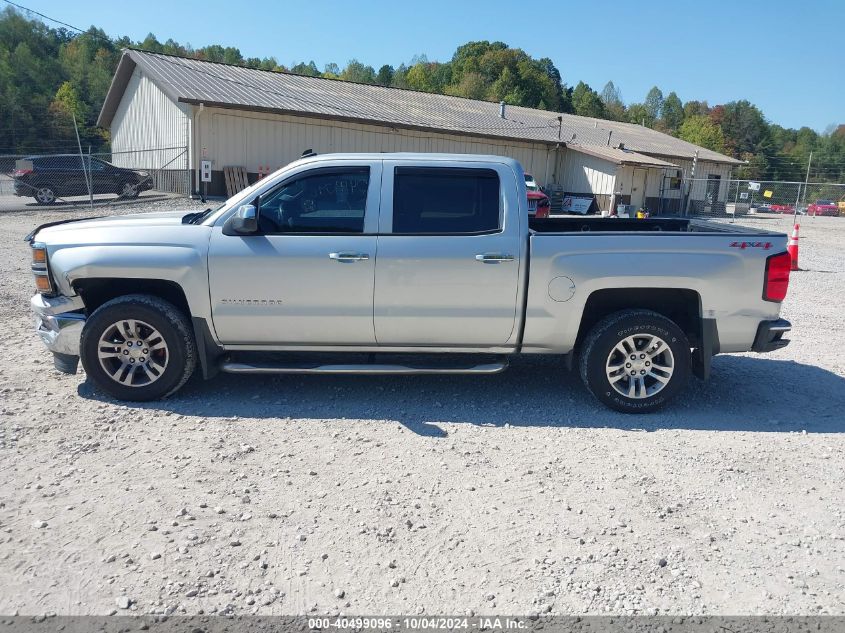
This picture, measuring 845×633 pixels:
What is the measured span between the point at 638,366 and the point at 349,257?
7.97 ft

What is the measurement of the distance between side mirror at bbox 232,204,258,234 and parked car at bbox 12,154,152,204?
729 inches

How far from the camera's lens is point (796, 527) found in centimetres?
365

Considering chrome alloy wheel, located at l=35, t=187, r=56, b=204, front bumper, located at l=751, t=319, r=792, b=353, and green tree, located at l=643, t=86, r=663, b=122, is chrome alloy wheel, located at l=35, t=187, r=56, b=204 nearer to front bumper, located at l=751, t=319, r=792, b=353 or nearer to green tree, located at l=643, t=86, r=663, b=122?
front bumper, located at l=751, t=319, r=792, b=353

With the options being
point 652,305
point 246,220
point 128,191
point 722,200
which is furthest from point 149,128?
point 722,200

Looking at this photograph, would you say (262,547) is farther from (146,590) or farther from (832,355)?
(832,355)

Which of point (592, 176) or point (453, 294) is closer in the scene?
point (453, 294)

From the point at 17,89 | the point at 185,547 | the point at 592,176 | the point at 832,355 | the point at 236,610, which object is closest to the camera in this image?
the point at 236,610

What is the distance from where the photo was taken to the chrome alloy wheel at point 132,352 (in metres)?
5.07

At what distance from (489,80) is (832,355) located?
89398 millimetres

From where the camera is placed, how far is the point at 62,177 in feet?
72.1

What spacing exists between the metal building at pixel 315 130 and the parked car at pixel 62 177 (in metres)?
1.50

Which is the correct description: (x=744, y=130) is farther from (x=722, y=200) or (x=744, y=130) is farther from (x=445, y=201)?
(x=445, y=201)

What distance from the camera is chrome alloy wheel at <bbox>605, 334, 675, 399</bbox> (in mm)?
5199

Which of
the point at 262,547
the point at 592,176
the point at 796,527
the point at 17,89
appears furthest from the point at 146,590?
the point at 17,89
